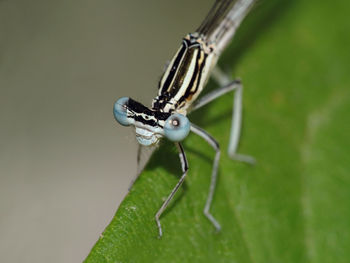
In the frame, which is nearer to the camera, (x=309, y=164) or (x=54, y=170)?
(x=309, y=164)

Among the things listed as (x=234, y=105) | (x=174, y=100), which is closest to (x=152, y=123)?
(x=174, y=100)

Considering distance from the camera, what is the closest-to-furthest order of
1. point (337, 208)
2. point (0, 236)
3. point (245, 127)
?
point (337, 208)
point (245, 127)
point (0, 236)

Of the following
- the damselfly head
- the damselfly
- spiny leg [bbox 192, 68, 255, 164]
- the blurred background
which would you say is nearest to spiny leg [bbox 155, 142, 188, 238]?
the damselfly

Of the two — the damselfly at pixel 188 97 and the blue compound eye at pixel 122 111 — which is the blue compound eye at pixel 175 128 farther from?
the blue compound eye at pixel 122 111

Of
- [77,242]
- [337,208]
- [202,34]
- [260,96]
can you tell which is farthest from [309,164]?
[77,242]

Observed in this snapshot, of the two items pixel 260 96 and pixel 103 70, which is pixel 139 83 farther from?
pixel 260 96

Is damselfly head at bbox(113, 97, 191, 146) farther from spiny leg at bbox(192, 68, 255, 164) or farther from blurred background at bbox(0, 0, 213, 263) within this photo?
blurred background at bbox(0, 0, 213, 263)
